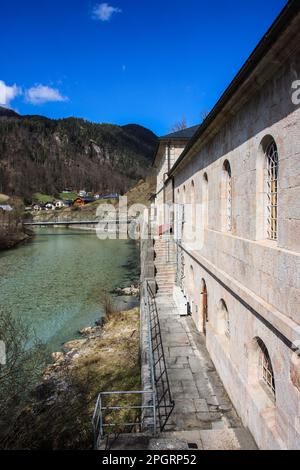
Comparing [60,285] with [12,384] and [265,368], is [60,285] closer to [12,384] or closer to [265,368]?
[12,384]

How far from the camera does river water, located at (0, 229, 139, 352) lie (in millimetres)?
17208

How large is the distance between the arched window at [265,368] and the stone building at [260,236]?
18 millimetres

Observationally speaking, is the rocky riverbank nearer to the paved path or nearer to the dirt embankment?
the paved path

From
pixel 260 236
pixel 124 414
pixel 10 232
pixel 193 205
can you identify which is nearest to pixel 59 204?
pixel 10 232

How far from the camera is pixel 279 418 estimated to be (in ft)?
16.3

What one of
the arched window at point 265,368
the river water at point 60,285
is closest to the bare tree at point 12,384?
the river water at point 60,285

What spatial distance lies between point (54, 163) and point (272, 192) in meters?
179

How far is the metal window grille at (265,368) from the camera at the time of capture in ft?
19.2

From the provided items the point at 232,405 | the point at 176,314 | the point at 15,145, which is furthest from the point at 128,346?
the point at 15,145

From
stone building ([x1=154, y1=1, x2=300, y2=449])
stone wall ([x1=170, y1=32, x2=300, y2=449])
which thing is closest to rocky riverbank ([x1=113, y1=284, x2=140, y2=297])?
stone building ([x1=154, y1=1, x2=300, y2=449])

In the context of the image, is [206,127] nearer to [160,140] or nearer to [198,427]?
[198,427]

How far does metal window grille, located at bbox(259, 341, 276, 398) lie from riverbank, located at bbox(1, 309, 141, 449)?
4803mm

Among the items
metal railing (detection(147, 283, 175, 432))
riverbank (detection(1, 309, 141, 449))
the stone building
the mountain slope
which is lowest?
riverbank (detection(1, 309, 141, 449))

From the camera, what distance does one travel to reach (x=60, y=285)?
2427 cm
